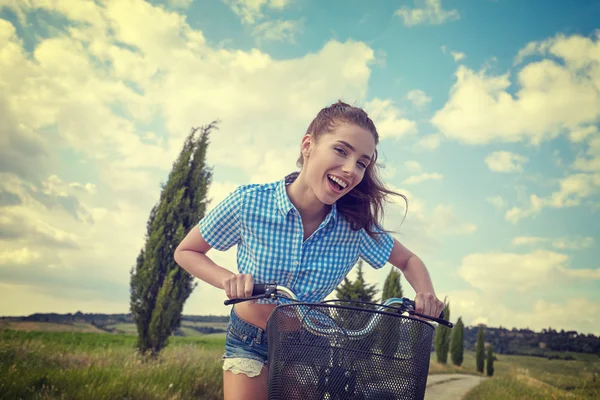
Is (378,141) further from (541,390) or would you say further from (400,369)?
(541,390)

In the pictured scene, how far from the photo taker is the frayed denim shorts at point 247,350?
8.23 feet

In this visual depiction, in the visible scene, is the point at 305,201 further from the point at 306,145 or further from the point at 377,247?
the point at 377,247

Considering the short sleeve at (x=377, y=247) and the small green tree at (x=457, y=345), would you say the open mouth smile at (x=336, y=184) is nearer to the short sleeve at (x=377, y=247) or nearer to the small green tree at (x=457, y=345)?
the short sleeve at (x=377, y=247)

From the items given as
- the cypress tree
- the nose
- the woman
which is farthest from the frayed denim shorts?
the cypress tree

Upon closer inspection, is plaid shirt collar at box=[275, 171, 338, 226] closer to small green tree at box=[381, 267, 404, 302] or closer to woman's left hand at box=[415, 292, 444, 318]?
woman's left hand at box=[415, 292, 444, 318]

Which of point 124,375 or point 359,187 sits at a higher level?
point 359,187

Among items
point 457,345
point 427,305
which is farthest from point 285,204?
point 457,345

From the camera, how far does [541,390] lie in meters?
11.4

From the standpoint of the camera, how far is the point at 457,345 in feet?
88.5

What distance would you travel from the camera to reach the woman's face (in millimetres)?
2404

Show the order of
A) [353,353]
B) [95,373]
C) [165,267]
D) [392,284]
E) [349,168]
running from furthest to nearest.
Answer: [392,284] < [165,267] < [95,373] < [349,168] < [353,353]

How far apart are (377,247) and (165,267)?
8756mm

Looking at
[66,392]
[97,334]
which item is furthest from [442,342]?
[66,392]

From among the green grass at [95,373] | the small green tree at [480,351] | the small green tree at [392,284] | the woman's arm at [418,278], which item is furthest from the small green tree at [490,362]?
the woman's arm at [418,278]
